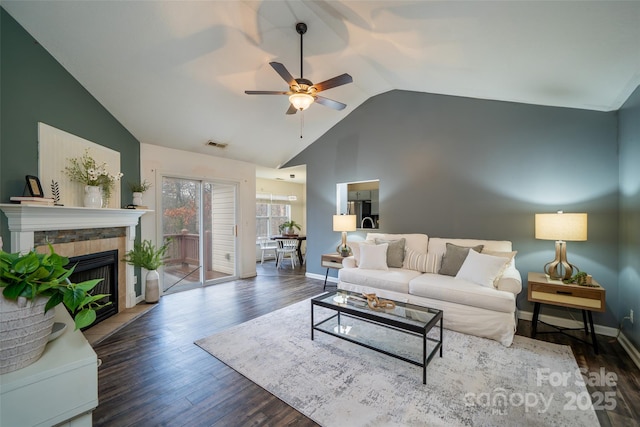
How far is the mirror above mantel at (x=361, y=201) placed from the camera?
520cm

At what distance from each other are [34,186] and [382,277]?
3.82 metres

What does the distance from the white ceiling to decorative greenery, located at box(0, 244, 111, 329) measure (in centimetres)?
261

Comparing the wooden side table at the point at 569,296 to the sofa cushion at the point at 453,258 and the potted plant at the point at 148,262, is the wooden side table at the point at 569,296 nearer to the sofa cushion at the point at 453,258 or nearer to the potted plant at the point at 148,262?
the sofa cushion at the point at 453,258

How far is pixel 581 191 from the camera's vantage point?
3150 mm

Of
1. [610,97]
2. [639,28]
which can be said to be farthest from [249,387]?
[610,97]

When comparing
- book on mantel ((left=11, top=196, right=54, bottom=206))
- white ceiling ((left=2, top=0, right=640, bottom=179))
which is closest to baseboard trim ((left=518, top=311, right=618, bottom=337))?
white ceiling ((left=2, top=0, right=640, bottom=179))

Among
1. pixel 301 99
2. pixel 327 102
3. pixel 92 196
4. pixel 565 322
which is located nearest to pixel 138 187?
pixel 92 196

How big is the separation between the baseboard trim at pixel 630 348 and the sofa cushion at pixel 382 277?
2.01m

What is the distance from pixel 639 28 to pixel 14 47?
16.0 ft

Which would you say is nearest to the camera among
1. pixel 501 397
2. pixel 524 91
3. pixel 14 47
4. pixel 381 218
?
pixel 501 397

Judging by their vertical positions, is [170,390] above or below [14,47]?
below

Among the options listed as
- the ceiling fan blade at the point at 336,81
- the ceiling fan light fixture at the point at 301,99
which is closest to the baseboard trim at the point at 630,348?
the ceiling fan blade at the point at 336,81

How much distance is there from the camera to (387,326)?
8.83ft

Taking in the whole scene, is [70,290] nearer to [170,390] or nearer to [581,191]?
[170,390]
